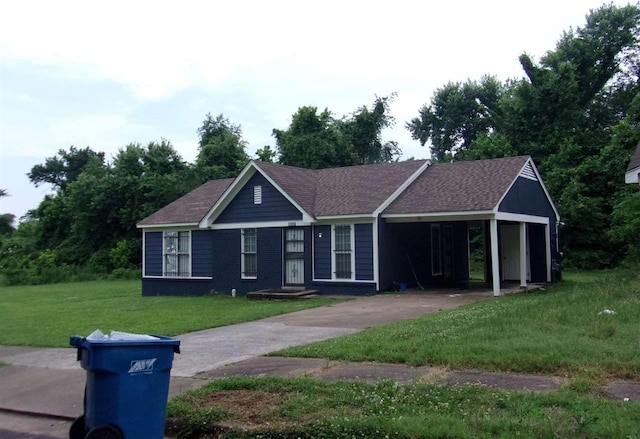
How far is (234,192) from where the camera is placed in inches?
867

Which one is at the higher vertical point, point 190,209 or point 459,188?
point 459,188

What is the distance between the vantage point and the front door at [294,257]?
2084 cm

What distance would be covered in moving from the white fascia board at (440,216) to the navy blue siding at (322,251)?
202cm

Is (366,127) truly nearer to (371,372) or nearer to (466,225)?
(466,225)

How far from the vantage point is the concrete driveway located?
7.99 metres

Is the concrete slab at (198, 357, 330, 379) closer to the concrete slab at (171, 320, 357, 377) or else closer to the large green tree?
the concrete slab at (171, 320, 357, 377)

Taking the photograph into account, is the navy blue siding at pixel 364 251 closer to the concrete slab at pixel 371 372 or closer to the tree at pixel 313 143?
the concrete slab at pixel 371 372

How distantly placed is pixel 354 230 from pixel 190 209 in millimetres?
7979

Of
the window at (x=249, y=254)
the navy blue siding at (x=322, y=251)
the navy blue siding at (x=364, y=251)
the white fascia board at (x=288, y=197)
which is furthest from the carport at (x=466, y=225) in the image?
the window at (x=249, y=254)

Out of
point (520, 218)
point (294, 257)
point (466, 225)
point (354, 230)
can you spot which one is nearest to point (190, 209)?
point (294, 257)

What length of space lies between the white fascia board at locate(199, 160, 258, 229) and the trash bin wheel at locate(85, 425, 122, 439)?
16356 millimetres

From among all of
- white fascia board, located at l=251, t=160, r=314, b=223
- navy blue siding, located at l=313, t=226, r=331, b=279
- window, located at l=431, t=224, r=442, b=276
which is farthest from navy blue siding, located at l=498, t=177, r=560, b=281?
white fascia board, located at l=251, t=160, r=314, b=223

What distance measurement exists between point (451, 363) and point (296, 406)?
2402mm

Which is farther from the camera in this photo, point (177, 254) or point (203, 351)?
point (177, 254)
